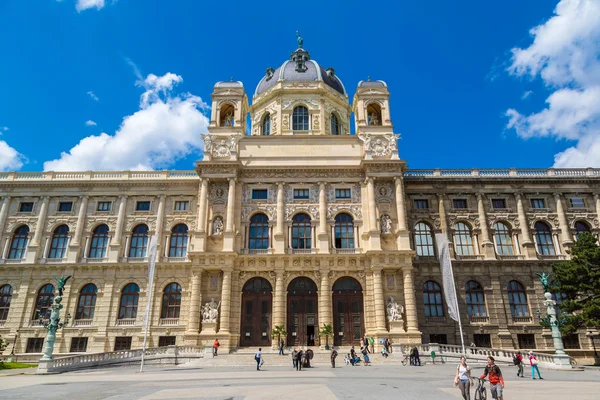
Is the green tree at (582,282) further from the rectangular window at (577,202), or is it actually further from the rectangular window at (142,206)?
the rectangular window at (142,206)

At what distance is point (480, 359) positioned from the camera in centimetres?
2839

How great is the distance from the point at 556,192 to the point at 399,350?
24.4 meters

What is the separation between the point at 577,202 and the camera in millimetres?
40625

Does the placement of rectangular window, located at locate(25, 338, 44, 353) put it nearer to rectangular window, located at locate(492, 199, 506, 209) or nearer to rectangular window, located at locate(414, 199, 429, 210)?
rectangular window, located at locate(414, 199, 429, 210)

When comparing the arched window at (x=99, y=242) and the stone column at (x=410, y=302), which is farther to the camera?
the arched window at (x=99, y=242)

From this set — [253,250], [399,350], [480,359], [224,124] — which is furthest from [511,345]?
[224,124]

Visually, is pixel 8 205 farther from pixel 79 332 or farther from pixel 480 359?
pixel 480 359

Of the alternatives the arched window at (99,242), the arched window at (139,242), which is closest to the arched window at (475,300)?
the arched window at (139,242)

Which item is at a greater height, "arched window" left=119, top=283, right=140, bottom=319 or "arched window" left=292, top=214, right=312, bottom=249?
"arched window" left=292, top=214, right=312, bottom=249

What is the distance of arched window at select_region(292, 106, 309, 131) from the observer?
155 feet

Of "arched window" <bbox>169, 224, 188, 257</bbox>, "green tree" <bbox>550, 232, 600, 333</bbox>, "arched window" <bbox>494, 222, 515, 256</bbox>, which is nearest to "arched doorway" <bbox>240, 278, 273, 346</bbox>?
"arched window" <bbox>169, 224, 188, 257</bbox>

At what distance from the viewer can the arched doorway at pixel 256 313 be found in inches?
1363

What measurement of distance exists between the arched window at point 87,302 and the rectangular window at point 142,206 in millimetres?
8361

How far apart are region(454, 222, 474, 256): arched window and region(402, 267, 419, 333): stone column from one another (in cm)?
730
